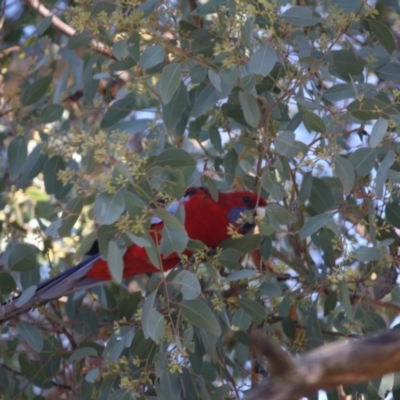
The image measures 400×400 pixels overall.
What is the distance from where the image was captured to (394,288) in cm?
246

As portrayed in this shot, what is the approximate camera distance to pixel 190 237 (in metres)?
3.25

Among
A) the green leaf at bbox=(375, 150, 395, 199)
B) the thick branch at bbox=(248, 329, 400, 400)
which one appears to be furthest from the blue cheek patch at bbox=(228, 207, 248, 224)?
the thick branch at bbox=(248, 329, 400, 400)

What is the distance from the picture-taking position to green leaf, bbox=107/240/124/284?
203 cm

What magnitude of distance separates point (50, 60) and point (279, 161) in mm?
1685

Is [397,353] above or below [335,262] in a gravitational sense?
above

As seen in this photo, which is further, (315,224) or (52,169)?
(52,169)

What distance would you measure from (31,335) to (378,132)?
4.33 ft

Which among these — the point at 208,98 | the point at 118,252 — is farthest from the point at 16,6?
the point at 118,252

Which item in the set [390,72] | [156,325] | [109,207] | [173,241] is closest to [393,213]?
[390,72]

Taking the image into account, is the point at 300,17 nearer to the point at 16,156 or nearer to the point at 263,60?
the point at 263,60

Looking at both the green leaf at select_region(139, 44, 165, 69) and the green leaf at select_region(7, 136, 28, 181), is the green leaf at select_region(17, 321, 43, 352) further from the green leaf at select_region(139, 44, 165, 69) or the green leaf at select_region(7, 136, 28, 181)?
the green leaf at select_region(139, 44, 165, 69)

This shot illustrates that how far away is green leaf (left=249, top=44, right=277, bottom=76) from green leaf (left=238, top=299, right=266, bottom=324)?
725 mm

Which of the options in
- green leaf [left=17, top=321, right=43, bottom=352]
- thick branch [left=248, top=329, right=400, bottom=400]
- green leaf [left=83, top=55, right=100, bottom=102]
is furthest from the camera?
green leaf [left=83, top=55, right=100, bottom=102]

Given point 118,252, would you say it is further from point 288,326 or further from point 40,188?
point 40,188
